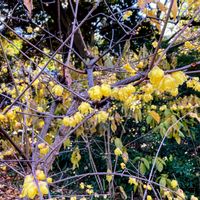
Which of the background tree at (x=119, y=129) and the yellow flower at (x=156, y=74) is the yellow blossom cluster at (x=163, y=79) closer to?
the yellow flower at (x=156, y=74)

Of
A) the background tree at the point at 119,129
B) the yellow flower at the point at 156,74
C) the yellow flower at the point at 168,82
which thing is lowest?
the background tree at the point at 119,129

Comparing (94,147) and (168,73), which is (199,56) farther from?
(168,73)

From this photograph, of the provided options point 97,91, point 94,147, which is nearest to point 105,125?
point 94,147

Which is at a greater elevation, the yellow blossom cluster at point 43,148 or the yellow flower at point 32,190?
the yellow flower at point 32,190

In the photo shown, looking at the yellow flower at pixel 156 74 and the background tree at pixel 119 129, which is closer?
the yellow flower at pixel 156 74

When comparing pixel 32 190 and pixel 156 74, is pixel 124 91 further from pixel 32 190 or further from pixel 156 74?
pixel 32 190

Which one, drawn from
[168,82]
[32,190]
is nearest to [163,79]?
[168,82]

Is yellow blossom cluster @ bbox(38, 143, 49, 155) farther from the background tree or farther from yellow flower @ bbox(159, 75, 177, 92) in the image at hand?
yellow flower @ bbox(159, 75, 177, 92)

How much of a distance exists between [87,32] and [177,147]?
3264 mm

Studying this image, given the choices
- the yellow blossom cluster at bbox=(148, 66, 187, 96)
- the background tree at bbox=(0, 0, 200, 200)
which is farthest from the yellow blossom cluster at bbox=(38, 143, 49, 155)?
the yellow blossom cluster at bbox=(148, 66, 187, 96)

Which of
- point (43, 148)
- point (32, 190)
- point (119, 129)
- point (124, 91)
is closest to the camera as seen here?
point (32, 190)

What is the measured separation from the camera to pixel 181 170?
327cm

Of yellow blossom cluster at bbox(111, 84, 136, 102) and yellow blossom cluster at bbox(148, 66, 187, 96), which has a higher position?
yellow blossom cluster at bbox(148, 66, 187, 96)

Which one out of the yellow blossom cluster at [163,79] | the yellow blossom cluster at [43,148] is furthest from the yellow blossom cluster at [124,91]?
the yellow blossom cluster at [43,148]
